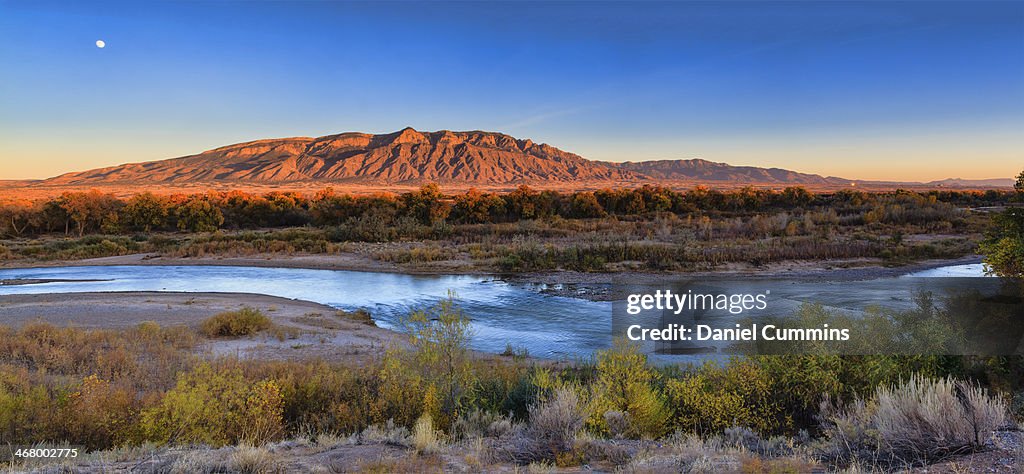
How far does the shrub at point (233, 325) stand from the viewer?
11703 mm

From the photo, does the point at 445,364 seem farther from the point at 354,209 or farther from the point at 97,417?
the point at 354,209

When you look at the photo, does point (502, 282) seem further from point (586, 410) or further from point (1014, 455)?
point (1014, 455)

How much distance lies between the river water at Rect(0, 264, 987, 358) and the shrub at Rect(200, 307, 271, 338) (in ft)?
10.0

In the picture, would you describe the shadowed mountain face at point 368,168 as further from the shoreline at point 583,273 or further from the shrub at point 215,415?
the shrub at point 215,415

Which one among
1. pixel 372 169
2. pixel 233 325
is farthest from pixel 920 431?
pixel 372 169

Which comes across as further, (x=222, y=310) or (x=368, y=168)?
(x=368, y=168)

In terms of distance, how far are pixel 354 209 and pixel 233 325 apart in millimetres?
28612

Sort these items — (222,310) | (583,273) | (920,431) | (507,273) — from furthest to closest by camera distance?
(507,273) < (583,273) < (222,310) < (920,431)

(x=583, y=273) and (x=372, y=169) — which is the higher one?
(x=372, y=169)

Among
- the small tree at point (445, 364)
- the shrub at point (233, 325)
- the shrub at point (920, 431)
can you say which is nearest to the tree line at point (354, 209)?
the shrub at point (233, 325)

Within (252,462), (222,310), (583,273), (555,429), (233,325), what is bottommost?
(583,273)

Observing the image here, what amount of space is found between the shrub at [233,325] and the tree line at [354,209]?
20.8 m

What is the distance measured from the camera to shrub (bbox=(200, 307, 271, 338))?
11703 millimetres

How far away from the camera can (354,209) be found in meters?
39.6
